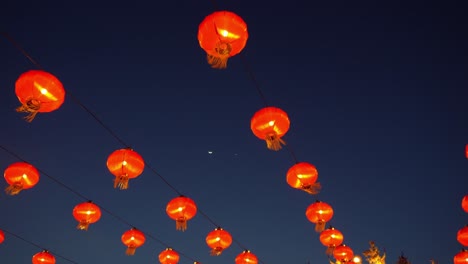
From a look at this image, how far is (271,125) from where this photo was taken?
558 cm

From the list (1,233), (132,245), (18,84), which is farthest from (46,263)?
(18,84)

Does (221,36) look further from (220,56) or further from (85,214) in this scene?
(85,214)

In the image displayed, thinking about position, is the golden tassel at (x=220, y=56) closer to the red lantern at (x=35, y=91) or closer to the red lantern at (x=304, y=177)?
the red lantern at (x=35, y=91)

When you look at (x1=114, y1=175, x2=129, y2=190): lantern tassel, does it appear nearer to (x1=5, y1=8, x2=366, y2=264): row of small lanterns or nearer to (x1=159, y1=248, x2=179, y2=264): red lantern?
(x1=5, y1=8, x2=366, y2=264): row of small lanterns

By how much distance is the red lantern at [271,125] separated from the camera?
558 cm

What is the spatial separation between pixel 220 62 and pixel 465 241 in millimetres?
7628

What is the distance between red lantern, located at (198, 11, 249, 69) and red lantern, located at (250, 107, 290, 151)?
1.48 m

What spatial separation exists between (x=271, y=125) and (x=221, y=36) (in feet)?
5.87

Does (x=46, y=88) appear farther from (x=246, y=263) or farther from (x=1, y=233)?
(x=246, y=263)

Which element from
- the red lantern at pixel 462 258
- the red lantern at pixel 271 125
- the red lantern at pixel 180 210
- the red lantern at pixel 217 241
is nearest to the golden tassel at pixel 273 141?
the red lantern at pixel 271 125

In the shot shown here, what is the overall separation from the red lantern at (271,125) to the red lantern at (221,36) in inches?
58.2

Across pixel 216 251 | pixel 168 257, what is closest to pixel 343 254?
pixel 216 251

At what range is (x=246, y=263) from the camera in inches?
407

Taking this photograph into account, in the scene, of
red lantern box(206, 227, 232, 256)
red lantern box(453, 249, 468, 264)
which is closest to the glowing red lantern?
red lantern box(206, 227, 232, 256)
